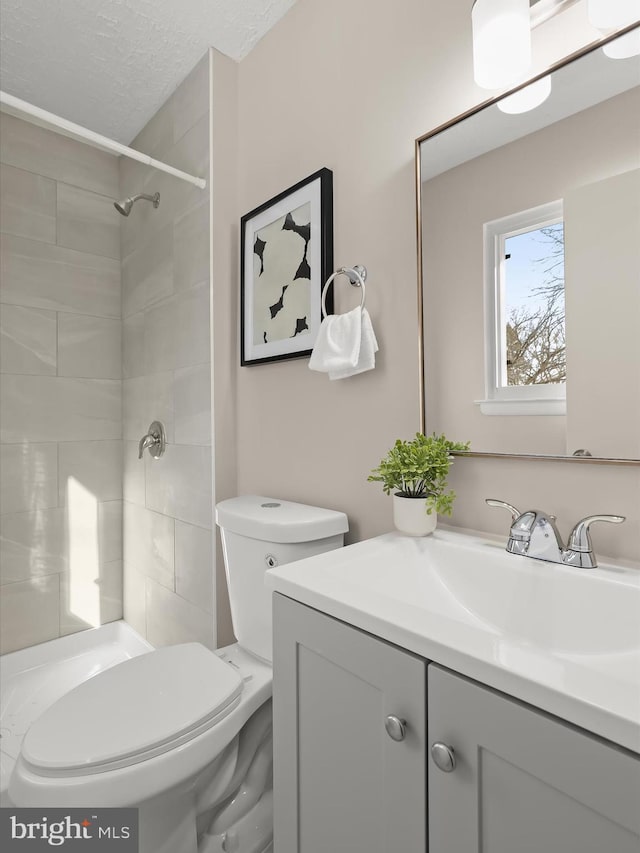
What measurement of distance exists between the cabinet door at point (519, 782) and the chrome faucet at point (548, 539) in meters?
0.37

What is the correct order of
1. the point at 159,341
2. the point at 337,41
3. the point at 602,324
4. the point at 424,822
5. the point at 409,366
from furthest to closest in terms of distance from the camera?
the point at 159,341 < the point at 337,41 < the point at 409,366 < the point at 602,324 < the point at 424,822

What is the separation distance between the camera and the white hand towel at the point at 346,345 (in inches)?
47.5

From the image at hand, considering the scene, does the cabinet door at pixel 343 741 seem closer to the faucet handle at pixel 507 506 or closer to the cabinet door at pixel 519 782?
the cabinet door at pixel 519 782

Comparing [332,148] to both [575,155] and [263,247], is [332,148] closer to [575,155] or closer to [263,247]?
[263,247]

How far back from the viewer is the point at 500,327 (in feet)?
3.31

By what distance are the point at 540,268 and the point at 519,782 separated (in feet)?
2.78

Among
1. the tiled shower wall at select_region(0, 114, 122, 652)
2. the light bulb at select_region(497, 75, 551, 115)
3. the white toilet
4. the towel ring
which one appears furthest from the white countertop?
the tiled shower wall at select_region(0, 114, 122, 652)

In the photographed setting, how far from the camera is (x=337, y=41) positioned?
1353 millimetres

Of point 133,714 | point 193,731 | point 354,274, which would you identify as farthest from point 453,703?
point 354,274

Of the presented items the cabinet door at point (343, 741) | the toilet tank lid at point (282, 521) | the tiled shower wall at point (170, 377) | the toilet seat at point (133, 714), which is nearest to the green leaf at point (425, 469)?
the toilet tank lid at point (282, 521)

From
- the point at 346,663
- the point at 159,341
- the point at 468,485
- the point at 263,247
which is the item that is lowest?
the point at 346,663

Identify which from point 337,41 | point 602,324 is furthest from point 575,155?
point 337,41

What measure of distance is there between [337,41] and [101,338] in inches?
61.9

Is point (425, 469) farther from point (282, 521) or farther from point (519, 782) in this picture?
point (519, 782)
